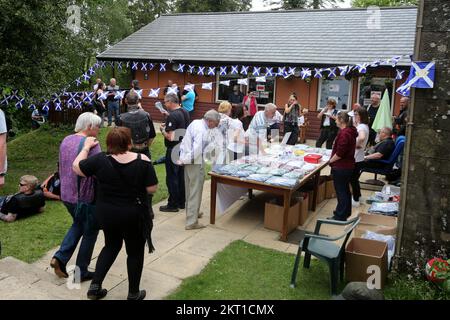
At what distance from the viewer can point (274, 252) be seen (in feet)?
17.8

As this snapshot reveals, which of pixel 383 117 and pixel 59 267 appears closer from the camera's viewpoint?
pixel 59 267

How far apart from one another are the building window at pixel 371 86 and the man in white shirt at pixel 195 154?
1013cm

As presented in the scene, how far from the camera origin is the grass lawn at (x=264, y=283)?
13.9ft

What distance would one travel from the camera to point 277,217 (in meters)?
6.25

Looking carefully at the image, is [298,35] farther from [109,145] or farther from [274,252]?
[109,145]

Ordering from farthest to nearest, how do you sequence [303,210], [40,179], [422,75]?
[40,179], [303,210], [422,75]

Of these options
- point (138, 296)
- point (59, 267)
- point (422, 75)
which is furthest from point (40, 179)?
point (422, 75)

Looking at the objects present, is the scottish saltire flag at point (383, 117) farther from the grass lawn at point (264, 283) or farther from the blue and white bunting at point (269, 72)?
the grass lawn at point (264, 283)

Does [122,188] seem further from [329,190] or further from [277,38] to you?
[277,38]

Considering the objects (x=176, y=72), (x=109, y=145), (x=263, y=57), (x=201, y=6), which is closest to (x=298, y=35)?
(x=263, y=57)

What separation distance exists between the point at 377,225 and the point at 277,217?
4.70ft

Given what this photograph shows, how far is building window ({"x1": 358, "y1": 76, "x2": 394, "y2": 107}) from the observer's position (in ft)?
47.5

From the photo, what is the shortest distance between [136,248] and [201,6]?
33.0m

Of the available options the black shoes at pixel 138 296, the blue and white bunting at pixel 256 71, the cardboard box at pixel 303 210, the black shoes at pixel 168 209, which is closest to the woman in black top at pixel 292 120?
the blue and white bunting at pixel 256 71
